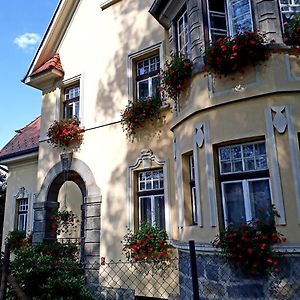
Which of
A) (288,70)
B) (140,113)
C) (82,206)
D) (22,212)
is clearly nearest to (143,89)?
(140,113)

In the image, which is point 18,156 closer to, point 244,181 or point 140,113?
point 140,113

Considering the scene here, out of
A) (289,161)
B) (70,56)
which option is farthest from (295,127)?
(70,56)

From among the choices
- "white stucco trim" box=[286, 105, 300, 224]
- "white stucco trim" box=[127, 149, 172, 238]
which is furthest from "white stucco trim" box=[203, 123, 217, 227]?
"white stucco trim" box=[127, 149, 172, 238]

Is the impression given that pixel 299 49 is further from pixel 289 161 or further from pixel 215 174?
pixel 215 174

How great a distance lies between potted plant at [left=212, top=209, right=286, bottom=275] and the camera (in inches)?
189

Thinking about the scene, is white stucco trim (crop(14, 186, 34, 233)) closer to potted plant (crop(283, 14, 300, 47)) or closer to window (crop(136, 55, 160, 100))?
window (crop(136, 55, 160, 100))

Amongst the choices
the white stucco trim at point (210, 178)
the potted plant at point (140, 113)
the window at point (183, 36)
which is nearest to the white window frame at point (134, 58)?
the potted plant at point (140, 113)

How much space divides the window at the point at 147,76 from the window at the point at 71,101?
2.46 metres

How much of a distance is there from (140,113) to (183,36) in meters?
2.02

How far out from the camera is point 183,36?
293 inches

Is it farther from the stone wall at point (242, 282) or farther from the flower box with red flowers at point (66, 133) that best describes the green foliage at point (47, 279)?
the flower box with red flowers at point (66, 133)

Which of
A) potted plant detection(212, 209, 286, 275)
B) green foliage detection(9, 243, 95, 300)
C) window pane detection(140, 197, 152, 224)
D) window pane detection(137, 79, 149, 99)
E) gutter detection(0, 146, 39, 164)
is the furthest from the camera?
gutter detection(0, 146, 39, 164)

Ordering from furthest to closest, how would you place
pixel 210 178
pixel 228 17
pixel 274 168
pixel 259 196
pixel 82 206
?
pixel 82 206 → pixel 228 17 → pixel 210 178 → pixel 259 196 → pixel 274 168

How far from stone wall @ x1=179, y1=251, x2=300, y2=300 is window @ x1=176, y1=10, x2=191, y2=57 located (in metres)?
4.25
